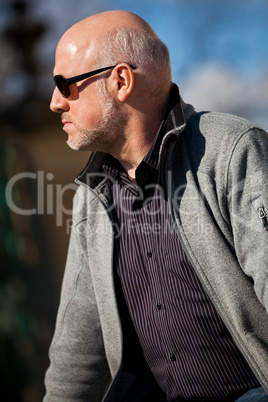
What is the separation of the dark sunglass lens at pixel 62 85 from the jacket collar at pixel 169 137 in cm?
35

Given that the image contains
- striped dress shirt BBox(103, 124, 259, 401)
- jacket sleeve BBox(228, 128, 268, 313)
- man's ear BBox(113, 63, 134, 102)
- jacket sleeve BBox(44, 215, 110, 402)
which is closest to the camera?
jacket sleeve BBox(228, 128, 268, 313)

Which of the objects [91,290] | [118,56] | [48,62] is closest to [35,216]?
[48,62]

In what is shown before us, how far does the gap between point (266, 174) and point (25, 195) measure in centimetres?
305

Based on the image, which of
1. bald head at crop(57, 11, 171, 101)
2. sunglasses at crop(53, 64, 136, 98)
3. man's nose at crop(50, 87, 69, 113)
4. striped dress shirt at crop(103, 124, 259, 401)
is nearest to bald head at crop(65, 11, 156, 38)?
bald head at crop(57, 11, 171, 101)

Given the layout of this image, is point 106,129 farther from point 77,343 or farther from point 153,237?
point 77,343

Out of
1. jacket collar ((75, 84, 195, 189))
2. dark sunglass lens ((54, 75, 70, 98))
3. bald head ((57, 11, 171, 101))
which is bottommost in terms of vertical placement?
jacket collar ((75, 84, 195, 189))

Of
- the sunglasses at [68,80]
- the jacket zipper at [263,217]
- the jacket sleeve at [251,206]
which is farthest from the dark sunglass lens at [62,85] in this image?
the jacket zipper at [263,217]

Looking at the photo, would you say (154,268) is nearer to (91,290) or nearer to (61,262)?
(91,290)

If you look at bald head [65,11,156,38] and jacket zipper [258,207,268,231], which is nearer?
jacket zipper [258,207,268,231]

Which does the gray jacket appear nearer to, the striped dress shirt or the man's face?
the striped dress shirt

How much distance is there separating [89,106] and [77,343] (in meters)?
1.11

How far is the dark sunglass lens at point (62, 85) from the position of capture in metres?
2.33

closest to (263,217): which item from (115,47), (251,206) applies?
(251,206)

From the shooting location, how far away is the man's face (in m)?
2.32
